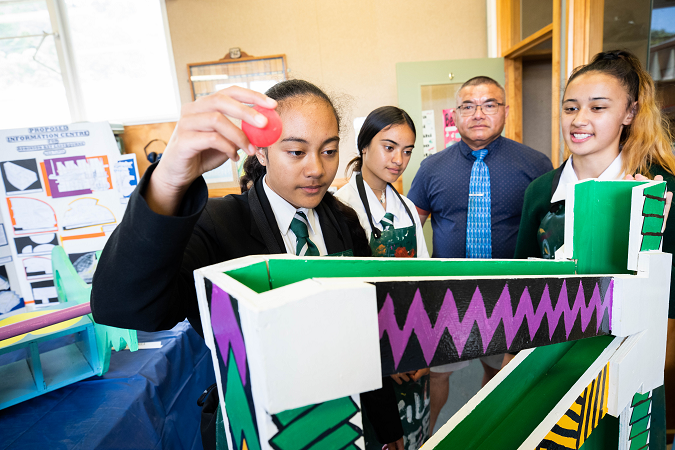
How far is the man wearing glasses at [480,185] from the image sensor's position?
1812 millimetres

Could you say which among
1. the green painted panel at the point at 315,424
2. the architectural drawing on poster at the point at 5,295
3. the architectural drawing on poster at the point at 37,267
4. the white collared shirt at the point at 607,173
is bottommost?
the architectural drawing on poster at the point at 5,295

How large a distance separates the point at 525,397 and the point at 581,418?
0.07m

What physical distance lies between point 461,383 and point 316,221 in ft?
6.04

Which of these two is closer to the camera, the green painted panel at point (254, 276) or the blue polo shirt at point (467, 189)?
the green painted panel at point (254, 276)

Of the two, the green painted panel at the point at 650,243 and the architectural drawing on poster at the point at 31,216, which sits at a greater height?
the green painted panel at the point at 650,243

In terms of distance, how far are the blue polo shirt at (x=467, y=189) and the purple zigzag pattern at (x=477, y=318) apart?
144 cm

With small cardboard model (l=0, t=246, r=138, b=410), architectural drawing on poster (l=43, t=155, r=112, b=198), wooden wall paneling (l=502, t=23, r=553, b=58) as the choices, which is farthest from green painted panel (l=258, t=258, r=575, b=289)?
architectural drawing on poster (l=43, t=155, r=112, b=198)

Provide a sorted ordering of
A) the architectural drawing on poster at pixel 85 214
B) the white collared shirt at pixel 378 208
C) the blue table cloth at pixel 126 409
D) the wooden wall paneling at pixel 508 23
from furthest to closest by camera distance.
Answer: the wooden wall paneling at pixel 508 23, the architectural drawing on poster at pixel 85 214, the white collared shirt at pixel 378 208, the blue table cloth at pixel 126 409

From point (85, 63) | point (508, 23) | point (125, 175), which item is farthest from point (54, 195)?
point (508, 23)

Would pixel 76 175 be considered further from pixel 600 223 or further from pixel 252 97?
pixel 600 223

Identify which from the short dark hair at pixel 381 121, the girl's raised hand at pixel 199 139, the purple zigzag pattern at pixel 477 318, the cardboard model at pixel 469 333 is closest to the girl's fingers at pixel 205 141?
the girl's raised hand at pixel 199 139

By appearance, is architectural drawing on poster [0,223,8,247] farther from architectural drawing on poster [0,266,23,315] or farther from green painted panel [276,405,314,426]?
green painted panel [276,405,314,426]

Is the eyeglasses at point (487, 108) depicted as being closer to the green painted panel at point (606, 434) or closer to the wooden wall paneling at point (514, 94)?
the green painted panel at point (606, 434)

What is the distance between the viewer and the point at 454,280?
1.05 feet
